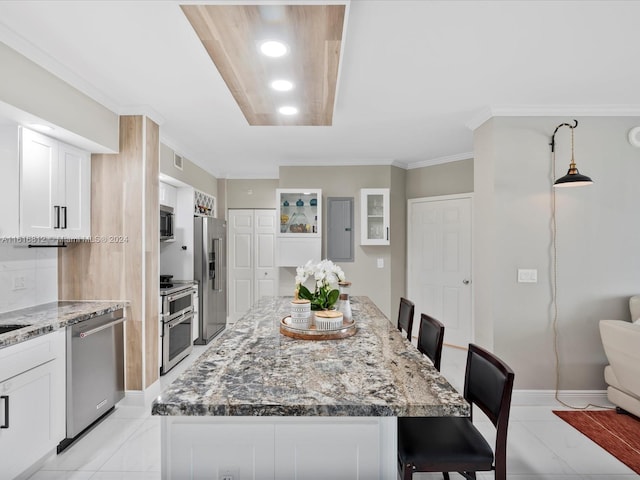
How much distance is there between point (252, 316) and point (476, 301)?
2161 millimetres

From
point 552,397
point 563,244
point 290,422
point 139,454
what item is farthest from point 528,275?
point 139,454

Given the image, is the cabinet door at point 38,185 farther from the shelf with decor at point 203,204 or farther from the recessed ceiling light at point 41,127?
the shelf with decor at point 203,204

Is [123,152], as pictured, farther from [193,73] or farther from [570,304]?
[570,304]

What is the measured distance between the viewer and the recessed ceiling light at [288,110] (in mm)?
2711

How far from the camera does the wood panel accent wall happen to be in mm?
3018

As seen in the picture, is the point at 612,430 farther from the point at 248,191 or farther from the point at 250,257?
the point at 248,191

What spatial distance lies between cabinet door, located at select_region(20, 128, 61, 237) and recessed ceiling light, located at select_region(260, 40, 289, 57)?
5.49ft

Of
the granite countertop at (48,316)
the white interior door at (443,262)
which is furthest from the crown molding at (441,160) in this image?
the granite countertop at (48,316)

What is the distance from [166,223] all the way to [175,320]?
3.68 feet

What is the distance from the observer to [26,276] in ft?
8.77

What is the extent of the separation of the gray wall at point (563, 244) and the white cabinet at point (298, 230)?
2303mm

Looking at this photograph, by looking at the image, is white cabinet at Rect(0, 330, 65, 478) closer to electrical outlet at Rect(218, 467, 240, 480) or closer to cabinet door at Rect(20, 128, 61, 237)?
cabinet door at Rect(20, 128, 61, 237)

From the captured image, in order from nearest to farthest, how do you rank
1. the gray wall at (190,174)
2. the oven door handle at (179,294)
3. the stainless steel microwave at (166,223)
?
1. the oven door handle at (179,294)
2. the gray wall at (190,174)
3. the stainless steel microwave at (166,223)

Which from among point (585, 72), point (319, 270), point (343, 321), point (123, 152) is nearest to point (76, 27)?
point (123, 152)
